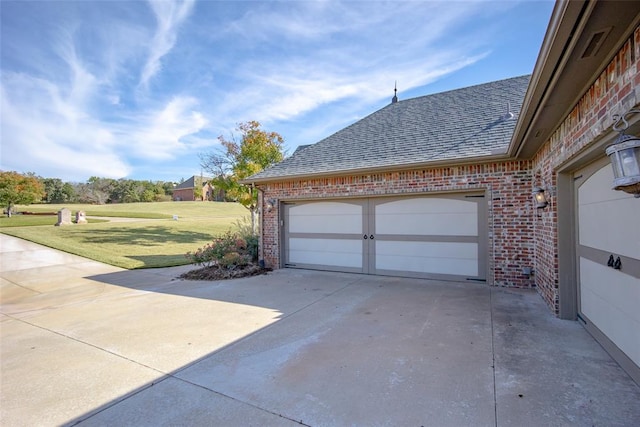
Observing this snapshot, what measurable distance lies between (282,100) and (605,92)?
9.18 m

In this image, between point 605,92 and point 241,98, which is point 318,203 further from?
point 605,92

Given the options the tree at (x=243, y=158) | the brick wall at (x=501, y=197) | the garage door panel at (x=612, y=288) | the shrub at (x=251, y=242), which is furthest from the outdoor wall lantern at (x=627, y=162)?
the tree at (x=243, y=158)

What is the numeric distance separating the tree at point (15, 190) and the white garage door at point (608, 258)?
36.4m

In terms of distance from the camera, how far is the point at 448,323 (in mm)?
4188

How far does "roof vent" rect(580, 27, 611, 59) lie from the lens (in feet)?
6.99

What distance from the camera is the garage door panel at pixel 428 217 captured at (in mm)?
6613

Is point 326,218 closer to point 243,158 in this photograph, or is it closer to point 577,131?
point 577,131

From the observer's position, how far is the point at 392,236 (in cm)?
744

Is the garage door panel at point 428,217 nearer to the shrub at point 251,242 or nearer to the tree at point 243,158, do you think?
the shrub at point 251,242

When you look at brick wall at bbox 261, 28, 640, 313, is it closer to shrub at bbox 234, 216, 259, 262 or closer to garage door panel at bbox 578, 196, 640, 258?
shrub at bbox 234, 216, 259, 262

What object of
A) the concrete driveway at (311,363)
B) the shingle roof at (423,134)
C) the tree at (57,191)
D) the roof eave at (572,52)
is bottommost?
the concrete driveway at (311,363)

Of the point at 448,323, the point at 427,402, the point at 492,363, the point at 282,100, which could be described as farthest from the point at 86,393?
the point at 282,100

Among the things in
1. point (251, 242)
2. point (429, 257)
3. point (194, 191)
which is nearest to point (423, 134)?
point (429, 257)

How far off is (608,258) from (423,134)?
539 centimetres
